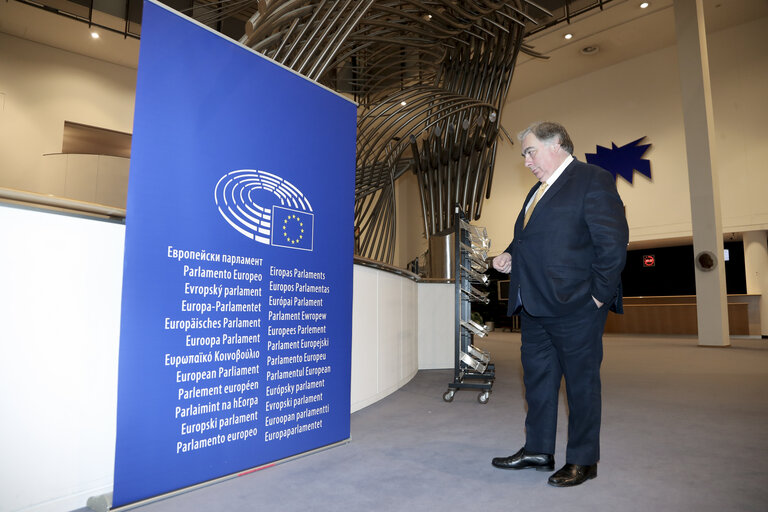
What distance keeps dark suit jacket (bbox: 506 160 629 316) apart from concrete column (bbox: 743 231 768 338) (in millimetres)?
10676

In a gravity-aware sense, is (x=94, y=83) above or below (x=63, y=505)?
above

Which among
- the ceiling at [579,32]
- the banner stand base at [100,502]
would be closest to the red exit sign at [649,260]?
the ceiling at [579,32]

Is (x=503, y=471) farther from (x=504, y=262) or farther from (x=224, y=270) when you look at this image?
(x=224, y=270)

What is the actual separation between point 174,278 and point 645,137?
39.2 ft

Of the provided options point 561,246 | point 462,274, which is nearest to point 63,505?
point 561,246

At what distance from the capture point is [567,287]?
67.2 inches

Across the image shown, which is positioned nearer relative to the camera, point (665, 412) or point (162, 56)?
point (162, 56)

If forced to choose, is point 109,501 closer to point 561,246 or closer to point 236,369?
point 236,369

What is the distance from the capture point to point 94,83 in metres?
9.82

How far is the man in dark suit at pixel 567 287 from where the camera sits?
1705 mm

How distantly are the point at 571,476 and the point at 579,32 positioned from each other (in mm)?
10318

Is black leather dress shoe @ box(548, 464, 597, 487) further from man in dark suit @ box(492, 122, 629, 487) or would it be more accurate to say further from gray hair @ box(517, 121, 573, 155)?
gray hair @ box(517, 121, 573, 155)

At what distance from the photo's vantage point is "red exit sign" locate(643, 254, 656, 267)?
43.4ft

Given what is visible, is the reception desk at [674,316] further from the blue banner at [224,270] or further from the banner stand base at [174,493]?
the banner stand base at [174,493]
